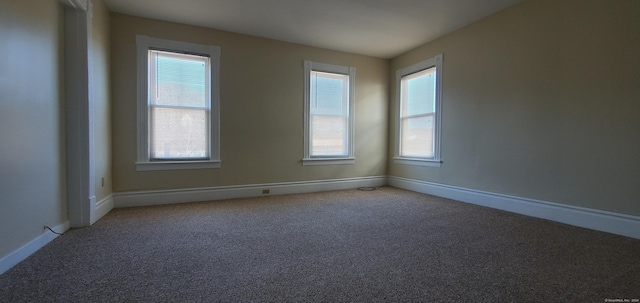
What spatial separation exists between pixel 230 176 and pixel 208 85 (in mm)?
1410

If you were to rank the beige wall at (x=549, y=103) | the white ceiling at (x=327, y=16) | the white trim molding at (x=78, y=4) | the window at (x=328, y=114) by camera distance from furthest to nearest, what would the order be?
1. the window at (x=328, y=114)
2. the white ceiling at (x=327, y=16)
3. the beige wall at (x=549, y=103)
4. the white trim molding at (x=78, y=4)

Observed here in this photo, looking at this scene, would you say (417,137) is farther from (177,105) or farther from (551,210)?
(177,105)

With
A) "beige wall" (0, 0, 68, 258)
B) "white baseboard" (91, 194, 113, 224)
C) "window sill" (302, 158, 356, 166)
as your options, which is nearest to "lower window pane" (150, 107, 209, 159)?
"white baseboard" (91, 194, 113, 224)

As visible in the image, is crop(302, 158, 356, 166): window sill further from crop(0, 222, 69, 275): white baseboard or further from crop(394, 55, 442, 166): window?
crop(0, 222, 69, 275): white baseboard

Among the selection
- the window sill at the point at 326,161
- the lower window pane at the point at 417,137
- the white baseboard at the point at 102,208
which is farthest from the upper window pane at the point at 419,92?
the white baseboard at the point at 102,208

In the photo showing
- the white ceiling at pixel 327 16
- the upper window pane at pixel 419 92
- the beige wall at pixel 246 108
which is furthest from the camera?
the upper window pane at pixel 419 92

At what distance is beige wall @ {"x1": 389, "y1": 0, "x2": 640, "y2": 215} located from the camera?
263 centimetres

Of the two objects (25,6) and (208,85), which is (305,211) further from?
(25,6)

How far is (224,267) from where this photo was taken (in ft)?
6.25

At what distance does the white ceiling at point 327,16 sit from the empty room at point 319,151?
0.11 ft

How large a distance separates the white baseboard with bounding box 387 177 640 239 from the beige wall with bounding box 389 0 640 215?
7 centimetres

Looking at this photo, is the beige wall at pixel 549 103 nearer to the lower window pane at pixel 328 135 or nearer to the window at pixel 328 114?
the window at pixel 328 114

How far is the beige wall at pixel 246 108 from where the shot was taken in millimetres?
3641

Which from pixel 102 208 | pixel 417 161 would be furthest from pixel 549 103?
pixel 102 208
